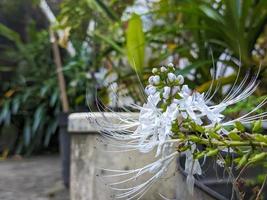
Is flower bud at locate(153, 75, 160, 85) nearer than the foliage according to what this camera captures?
Yes

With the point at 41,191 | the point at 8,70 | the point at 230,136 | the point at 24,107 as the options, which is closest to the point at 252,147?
the point at 230,136

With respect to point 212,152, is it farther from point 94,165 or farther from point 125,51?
point 125,51

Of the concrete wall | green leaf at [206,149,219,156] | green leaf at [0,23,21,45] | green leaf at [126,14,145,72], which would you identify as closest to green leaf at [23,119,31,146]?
green leaf at [0,23,21,45]

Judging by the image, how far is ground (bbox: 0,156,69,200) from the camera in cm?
236

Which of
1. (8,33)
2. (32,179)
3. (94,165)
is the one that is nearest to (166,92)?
(94,165)

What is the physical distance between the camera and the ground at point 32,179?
2.36 meters

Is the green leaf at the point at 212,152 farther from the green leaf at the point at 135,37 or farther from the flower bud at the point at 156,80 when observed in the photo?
the green leaf at the point at 135,37

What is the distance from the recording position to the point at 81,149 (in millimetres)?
1690

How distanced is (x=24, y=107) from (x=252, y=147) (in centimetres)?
379

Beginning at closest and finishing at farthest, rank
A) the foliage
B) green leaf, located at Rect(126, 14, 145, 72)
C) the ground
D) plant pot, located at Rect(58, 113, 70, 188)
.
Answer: green leaf, located at Rect(126, 14, 145, 72) < the ground < plant pot, located at Rect(58, 113, 70, 188) < the foliage

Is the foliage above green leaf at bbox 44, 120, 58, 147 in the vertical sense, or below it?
above

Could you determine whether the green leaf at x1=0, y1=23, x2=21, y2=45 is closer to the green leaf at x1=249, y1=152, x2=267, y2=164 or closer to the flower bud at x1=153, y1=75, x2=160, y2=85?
the flower bud at x1=153, y1=75, x2=160, y2=85

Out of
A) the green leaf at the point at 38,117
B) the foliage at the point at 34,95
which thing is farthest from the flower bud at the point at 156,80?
the green leaf at the point at 38,117

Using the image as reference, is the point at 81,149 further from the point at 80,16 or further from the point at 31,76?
the point at 31,76
